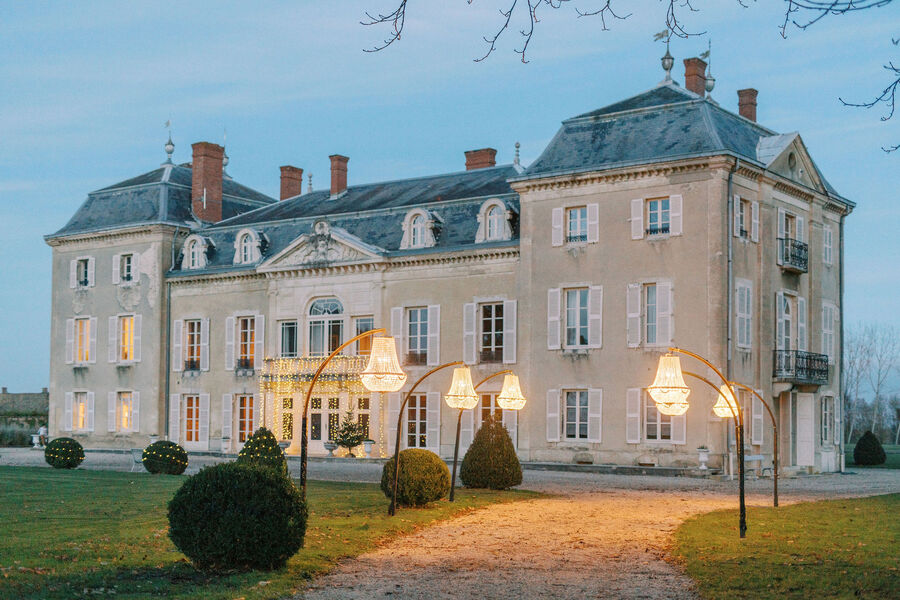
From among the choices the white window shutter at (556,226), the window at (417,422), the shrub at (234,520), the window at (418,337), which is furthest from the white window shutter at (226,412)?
the shrub at (234,520)

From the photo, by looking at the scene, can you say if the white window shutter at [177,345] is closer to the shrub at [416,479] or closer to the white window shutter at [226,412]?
the white window shutter at [226,412]

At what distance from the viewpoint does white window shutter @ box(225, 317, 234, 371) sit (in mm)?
38531

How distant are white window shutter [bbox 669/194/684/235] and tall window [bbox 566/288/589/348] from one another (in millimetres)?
3118

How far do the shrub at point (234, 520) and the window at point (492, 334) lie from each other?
2167cm

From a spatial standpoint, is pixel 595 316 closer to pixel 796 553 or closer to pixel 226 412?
pixel 226 412

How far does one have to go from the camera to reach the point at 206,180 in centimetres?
4228

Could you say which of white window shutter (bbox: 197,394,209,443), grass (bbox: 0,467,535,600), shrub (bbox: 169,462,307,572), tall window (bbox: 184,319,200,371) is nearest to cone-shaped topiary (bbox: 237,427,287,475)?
grass (bbox: 0,467,535,600)

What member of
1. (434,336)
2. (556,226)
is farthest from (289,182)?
(556,226)

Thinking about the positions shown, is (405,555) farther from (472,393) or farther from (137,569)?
(472,393)

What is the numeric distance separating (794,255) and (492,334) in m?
8.90

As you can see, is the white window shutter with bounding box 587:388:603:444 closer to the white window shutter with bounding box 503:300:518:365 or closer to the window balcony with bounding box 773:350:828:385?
the white window shutter with bounding box 503:300:518:365

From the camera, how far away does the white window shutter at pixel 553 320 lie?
103 feet

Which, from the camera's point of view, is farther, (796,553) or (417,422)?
(417,422)

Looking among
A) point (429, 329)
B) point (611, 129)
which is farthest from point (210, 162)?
point (611, 129)
